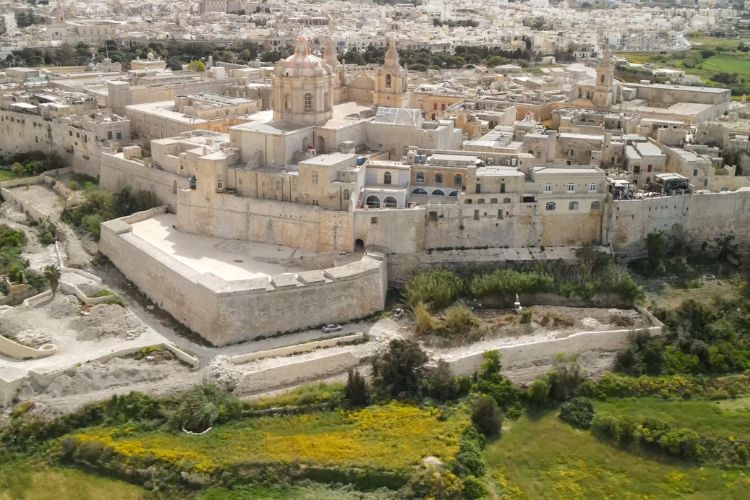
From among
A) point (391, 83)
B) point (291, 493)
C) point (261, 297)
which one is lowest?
point (291, 493)

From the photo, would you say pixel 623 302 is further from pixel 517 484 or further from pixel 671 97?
pixel 671 97

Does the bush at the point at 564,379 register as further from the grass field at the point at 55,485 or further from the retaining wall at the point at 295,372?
→ the grass field at the point at 55,485

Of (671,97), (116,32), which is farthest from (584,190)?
(116,32)

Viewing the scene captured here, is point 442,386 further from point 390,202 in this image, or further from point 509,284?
point 390,202

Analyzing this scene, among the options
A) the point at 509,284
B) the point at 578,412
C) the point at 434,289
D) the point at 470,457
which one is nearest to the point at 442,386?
the point at 470,457

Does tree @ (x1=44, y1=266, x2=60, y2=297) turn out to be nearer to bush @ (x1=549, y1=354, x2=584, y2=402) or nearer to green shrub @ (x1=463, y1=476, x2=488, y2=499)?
green shrub @ (x1=463, y1=476, x2=488, y2=499)

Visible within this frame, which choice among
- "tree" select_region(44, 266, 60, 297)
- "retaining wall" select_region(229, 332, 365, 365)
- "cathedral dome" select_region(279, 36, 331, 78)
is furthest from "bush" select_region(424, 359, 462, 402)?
"cathedral dome" select_region(279, 36, 331, 78)

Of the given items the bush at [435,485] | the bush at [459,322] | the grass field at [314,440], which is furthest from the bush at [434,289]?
the bush at [435,485]
